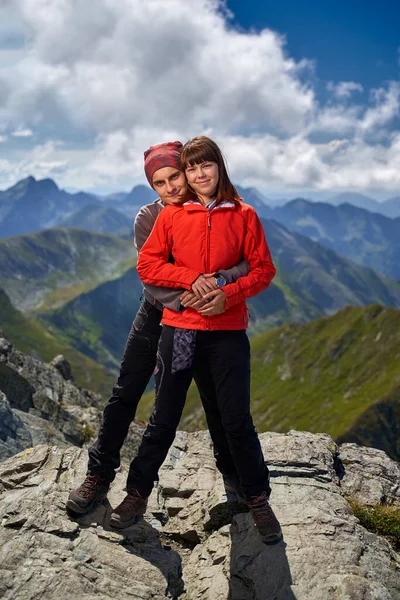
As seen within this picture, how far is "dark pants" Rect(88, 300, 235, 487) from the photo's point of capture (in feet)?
29.5

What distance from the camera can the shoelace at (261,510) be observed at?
8383mm

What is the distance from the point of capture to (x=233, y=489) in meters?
10.0

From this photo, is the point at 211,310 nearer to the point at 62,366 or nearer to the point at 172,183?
the point at 172,183

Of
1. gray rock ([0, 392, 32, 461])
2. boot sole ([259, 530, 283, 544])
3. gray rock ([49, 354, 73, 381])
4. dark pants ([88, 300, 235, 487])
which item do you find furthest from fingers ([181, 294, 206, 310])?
gray rock ([49, 354, 73, 381])

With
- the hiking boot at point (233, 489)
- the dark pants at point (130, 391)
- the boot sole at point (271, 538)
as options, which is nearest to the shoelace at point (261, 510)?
the boot sole at point (271, 538)

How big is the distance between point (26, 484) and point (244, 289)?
7157 mm

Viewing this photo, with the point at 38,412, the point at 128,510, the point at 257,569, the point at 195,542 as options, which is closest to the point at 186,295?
the point at 128,510

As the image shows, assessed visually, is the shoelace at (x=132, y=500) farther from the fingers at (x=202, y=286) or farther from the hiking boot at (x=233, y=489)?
the fingers at (x=202, y=286)

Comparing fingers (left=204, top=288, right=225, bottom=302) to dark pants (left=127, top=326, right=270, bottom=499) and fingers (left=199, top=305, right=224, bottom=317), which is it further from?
dark pants (left=127, top=326, right=270, bottom=499)

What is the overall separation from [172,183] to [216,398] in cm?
452

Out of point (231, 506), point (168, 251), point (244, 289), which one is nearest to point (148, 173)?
point (168, 251)

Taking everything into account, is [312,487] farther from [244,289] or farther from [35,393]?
[35,393]

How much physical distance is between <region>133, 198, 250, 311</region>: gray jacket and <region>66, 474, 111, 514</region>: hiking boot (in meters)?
4.14

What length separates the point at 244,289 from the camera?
25.7 ft
